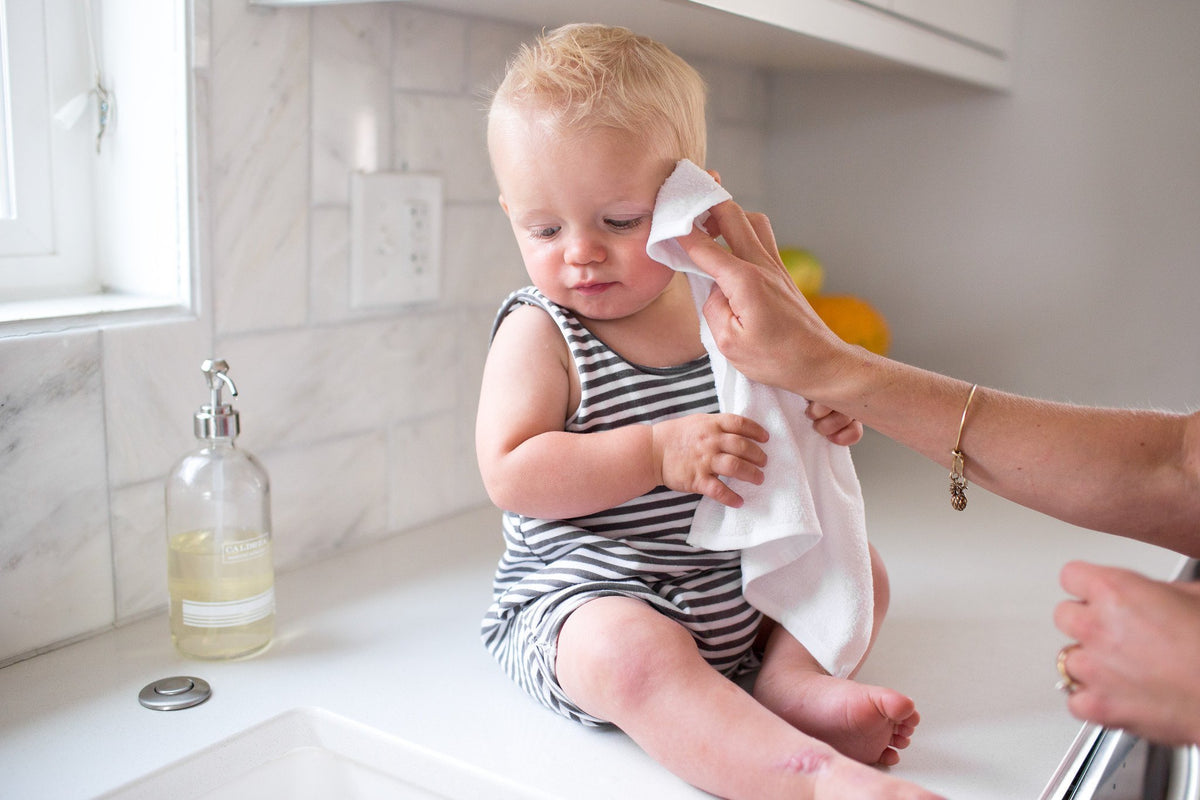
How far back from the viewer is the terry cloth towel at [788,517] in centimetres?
84

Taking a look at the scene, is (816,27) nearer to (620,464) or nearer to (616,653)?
(620,464)

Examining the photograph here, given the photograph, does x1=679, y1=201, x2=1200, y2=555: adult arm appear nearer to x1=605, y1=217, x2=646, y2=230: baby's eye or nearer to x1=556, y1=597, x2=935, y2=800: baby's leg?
x1=605, y1=217, x2=646, y2=230: baby's eye

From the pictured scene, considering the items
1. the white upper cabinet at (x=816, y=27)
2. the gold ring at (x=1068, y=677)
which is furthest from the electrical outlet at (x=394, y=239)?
the gold ring at (x=1068, y=677)

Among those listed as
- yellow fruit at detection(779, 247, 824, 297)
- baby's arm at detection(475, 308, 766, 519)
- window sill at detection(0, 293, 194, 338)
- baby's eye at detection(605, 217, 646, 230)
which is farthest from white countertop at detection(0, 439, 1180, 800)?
yellow fruit at detection(779, 247, 824, 297)

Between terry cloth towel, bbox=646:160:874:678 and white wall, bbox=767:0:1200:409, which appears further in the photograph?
white wall, bbox=767:0:1200:409

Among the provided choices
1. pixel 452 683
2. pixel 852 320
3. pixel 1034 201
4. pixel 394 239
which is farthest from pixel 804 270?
pixel 452 683

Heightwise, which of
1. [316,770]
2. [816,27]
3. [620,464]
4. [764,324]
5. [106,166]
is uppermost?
[816,27]

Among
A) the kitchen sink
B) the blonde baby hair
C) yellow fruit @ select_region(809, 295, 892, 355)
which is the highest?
the blonde baby hair

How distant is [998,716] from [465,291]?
0.76 m

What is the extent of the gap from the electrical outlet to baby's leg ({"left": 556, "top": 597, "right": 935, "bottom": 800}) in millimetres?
524

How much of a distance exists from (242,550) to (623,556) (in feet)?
1.05

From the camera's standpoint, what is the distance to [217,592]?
903mm

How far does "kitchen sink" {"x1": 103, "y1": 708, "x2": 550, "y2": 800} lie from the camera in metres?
0.75

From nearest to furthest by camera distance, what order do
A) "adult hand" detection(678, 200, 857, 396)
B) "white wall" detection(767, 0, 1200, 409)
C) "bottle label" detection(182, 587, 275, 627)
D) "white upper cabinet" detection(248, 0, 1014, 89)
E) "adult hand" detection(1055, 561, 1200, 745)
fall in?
"adult hand" detection(1055, 561, 1200, 745)
"adult hand" detection(678, 200, 857, 396)
"bottle label" detection(182, 587, 275, 627)
"white upper cabinet" detection(248, 0, 1014, 89)
"white wall" detection(767, 0, 1200, 409)
